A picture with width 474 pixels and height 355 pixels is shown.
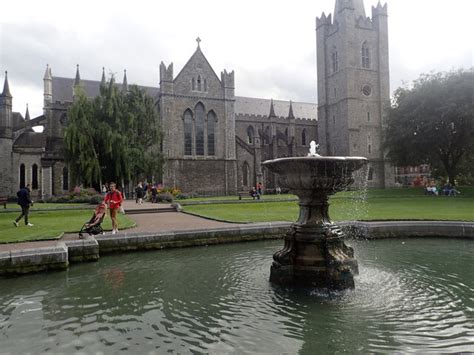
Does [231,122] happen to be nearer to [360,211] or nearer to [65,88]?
[65,88]

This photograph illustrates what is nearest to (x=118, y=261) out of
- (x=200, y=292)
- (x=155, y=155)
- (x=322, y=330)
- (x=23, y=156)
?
(x=200, y=292)

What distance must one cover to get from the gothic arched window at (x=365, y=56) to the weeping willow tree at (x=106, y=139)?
35176 millimetres

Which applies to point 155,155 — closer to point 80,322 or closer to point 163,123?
point 163,123

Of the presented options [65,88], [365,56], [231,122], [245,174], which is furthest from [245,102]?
[65,88]

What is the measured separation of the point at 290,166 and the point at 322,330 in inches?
124

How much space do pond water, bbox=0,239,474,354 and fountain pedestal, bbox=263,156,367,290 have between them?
0.36 metres

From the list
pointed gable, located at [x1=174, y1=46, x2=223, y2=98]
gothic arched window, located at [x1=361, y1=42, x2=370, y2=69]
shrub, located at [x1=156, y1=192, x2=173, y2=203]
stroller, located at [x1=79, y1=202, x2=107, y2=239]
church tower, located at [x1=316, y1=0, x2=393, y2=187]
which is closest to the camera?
stroller, located at [x1=79, y1=202, x2=107, y2=239]

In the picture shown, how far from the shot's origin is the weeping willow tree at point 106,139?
31703 millimetres

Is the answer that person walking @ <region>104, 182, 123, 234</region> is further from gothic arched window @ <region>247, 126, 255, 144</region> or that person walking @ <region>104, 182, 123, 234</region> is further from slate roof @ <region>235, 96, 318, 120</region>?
slate roof @ <region>235, 96, 318, 120</region>

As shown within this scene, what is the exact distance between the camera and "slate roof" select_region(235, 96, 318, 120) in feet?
201

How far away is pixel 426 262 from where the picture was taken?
838 cm

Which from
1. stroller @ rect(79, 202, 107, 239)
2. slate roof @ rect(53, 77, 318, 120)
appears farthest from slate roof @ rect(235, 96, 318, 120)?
stroller @ rect(79, 202, 107, 239)

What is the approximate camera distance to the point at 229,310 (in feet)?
17.7

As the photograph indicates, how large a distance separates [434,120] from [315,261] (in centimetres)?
3281
